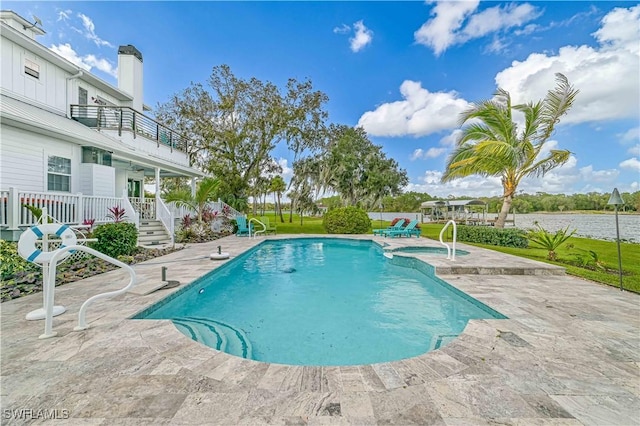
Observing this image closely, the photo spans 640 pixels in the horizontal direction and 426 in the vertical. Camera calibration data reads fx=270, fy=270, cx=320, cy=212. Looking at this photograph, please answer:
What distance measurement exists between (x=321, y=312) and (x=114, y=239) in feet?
20.6

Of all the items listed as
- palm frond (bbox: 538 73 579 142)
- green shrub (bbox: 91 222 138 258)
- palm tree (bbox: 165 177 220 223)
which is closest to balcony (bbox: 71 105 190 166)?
palm tree (bbox: 165 177 220 223)

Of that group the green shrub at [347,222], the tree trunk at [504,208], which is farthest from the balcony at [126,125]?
the tree trunk at [504,208]

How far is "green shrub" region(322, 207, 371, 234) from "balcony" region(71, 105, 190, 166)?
10.4 m

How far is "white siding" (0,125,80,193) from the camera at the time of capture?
7782mm

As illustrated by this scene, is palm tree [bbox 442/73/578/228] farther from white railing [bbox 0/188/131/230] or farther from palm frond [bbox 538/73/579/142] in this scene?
white railing [bbox 0/188/131/230]

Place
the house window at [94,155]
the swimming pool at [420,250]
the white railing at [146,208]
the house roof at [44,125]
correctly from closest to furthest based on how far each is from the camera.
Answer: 1. the house roof at [44,125]
2. the house window at [94,155]
3. the swimming pool at [420,250]
4. the white railing at [146,208]

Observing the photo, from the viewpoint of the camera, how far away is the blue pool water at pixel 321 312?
3793 mm

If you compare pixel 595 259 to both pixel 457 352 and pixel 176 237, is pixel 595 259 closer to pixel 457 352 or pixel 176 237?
pixel 457 352

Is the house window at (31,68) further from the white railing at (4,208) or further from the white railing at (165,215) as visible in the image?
the white railing at (165,215)

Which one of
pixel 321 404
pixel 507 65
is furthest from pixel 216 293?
pixel 507 65

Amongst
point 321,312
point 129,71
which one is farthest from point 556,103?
point 129,71

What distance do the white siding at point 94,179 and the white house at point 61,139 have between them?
0.03 m

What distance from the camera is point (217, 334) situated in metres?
4.18

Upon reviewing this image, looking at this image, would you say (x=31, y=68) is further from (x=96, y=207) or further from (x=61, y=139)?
(x=96, y=207)
